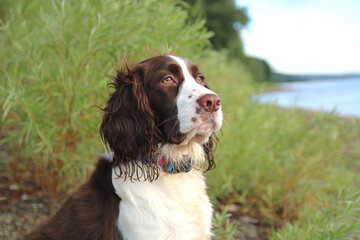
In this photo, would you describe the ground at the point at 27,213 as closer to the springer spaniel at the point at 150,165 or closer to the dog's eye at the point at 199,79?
the springer spaniel at the point at 150,165

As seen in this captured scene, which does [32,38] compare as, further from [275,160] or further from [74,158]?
[275,160]

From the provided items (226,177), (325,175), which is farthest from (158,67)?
(325,175)

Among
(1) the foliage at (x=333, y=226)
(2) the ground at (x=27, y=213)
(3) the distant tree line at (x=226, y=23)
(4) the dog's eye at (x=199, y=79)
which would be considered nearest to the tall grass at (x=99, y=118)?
(1) the foliage at (x=333, y=226)

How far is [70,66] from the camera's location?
9.66 feet

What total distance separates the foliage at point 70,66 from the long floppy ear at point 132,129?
698mm

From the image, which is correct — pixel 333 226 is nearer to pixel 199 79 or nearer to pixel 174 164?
pixel 174 164

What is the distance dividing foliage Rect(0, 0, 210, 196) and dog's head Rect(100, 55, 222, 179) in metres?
0.60

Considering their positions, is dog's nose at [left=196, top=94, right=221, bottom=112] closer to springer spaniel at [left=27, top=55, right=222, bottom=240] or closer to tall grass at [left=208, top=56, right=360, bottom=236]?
springer spaniel at [left=27, top=55, right=222, bottom=240]

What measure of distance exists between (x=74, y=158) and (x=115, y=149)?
1188 mm

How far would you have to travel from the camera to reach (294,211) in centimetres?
367

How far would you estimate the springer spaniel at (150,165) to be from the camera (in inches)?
74.4

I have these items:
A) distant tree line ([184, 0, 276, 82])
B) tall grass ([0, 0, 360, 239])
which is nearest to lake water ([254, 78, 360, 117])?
tall grass ([0, 0, 360, 239])

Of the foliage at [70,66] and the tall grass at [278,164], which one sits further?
the tall grass at [278,164]

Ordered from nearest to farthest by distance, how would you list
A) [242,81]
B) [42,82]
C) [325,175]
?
[42,82] < [325,175] < [242,81]
